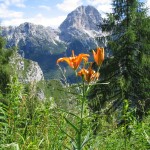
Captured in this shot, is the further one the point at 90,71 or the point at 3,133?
the point at 3,133

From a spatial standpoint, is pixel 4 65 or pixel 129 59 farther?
pixel 4 65

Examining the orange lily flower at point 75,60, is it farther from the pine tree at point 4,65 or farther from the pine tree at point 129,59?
the pine tree at point 4,65

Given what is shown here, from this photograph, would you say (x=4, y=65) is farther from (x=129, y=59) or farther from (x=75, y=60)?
(x=75, y=60)

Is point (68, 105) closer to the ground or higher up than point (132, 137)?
higher up

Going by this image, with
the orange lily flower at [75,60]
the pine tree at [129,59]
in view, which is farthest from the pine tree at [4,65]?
the orange lily flower at [75,60]

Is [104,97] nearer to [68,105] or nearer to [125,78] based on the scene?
[125,78]

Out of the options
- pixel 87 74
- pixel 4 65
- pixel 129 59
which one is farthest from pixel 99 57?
pixel 4 65

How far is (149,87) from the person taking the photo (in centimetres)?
1953

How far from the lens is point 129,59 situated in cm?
1966

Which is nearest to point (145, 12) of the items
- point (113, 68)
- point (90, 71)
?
point (113, 68)

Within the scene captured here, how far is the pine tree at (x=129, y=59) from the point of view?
1942 cm

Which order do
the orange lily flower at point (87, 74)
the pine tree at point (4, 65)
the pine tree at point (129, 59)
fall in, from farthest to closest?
the pine tree at point (4, 65)
the pine tree at point (129, 59)
the orange lily flower at point (87, 74)

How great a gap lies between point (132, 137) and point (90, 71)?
2.01 m

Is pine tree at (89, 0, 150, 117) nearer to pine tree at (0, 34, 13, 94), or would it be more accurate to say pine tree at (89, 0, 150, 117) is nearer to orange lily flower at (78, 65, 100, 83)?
pine tree at (0, 34, 13, 94)
